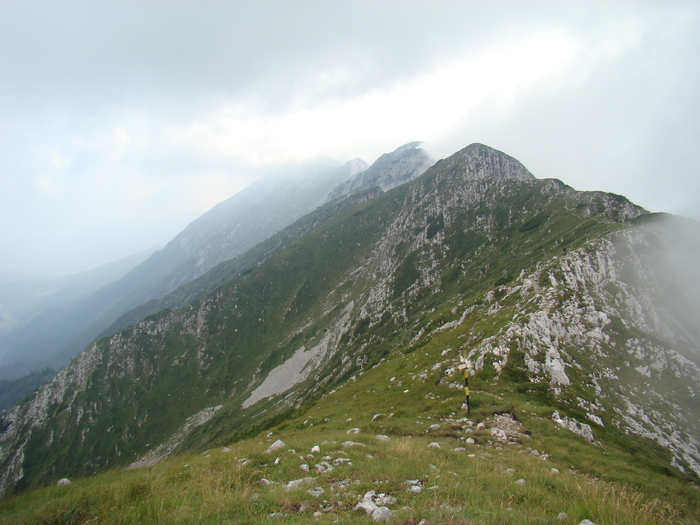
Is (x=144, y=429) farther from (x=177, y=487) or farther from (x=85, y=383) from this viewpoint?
(x=177, y=487)

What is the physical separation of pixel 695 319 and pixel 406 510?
220ft

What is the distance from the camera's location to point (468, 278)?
111 metres

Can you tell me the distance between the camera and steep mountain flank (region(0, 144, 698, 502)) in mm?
34219

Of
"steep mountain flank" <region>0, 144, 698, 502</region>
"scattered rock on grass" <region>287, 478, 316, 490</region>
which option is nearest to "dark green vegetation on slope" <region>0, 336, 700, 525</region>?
"scattered rock on grass" <region>287, 478, 316, 490</region>

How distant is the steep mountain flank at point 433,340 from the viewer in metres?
34.2

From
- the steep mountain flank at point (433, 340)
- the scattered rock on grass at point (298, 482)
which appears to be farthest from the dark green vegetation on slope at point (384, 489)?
the steep mountain flank at point (433, 340)

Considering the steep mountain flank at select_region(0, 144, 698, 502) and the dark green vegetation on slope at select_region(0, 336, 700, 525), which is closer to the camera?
the dark green vegetation on slope at select_region(0, 336, 700, 525)

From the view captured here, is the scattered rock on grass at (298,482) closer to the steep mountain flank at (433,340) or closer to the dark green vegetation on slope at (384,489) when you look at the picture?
the dark green vegetation on slope at (384,489)

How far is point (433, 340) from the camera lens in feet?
185

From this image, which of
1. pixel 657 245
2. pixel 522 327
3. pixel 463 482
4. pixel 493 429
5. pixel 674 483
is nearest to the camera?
pixel 463 482

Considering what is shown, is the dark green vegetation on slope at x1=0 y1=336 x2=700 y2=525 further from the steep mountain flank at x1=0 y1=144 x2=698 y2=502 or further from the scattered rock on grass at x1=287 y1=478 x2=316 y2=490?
the steep mountain flank at x1=0 y1=144 x2=698 y2=502

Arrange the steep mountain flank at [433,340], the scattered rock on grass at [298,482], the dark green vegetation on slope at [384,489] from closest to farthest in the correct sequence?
the dark green vegetation on slope at [384,489], the scattered rock on grass at [298,482], the steep mountain flank at [433,340]

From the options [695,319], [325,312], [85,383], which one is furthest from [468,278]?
[85,383]

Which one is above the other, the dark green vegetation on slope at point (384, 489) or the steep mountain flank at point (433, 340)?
the dark green vegetation on slope at point (384, 489)
